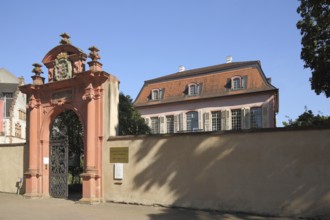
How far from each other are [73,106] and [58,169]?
2868 millimetres

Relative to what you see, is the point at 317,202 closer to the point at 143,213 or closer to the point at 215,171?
the point at 215,171

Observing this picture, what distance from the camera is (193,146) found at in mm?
11273

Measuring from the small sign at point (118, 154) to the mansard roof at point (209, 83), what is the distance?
87.9 ft

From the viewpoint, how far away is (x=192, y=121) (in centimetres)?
4216

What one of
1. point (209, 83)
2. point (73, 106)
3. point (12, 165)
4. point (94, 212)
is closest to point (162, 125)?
point (209, 83)

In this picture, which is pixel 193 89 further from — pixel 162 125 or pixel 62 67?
pixel 62 67

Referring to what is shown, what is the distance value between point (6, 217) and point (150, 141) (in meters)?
4.92

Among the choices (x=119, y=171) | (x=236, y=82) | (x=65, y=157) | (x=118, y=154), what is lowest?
(x=119, y=171)

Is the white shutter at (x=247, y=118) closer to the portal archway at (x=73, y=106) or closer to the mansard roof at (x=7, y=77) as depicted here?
the portal archway at (x=73, y=106)

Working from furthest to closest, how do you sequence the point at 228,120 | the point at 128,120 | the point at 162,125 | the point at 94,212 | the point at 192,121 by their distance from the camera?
the point at 162,125 → the point at 192,121 → the point at 228,120 → the point at 128,120 → the point at 94,212

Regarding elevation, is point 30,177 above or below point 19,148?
below

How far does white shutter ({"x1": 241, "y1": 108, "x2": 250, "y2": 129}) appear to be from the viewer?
37.8 meters

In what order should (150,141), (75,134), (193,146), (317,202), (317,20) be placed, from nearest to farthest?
1. (317,202)
2. (193,146)
3. (150,141)
4. (317,20)
5. (75,134)

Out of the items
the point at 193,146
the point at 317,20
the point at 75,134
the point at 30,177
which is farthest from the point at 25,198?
the point at 317,20
